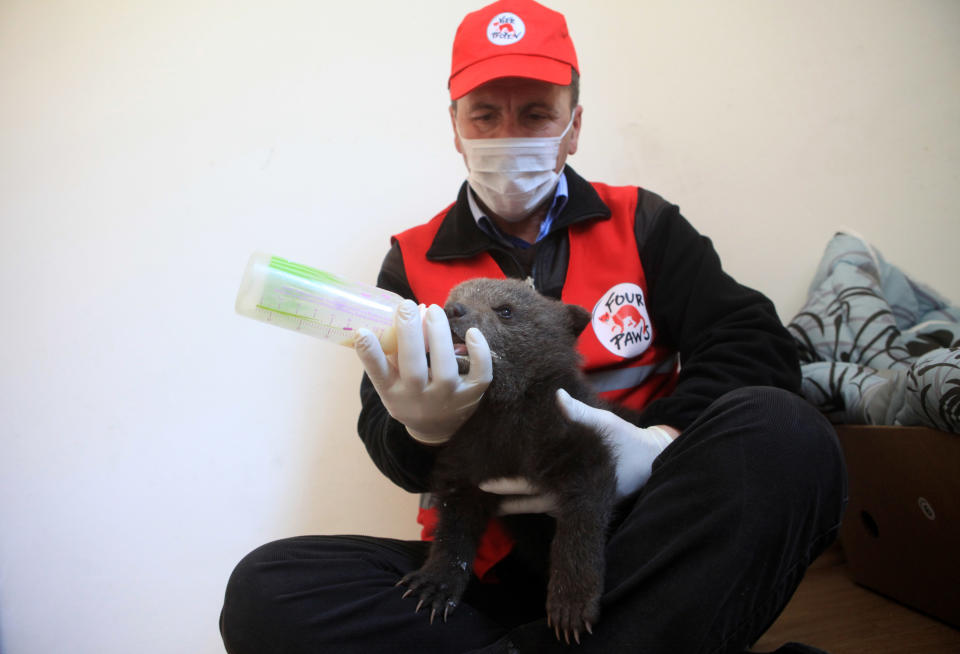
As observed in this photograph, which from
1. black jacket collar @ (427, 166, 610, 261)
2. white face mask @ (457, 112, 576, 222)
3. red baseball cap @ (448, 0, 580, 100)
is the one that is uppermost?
red baseball cap @ (448, 0, 580, 100)

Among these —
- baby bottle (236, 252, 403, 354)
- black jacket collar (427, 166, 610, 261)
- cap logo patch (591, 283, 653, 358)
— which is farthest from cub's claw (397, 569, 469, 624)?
black jacket collar (427, 166, 610, 261)

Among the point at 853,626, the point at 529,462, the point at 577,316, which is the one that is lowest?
the point at 853,626

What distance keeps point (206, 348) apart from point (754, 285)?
7.36 feet

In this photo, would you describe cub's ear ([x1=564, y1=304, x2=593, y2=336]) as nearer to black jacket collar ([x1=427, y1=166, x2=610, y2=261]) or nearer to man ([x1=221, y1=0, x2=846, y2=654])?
man ([x1=221, y1=0, x2=846, y2=654])

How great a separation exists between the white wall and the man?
52 centimetres

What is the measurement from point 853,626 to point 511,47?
6.64 feet

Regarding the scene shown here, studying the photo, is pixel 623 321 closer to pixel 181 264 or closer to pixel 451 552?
pixel 451 552

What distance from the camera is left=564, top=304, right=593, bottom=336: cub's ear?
59.5 inches

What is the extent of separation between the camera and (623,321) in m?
1.77

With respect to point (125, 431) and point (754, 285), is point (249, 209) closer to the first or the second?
point (125, 431)

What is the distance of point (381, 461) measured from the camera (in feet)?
5.55

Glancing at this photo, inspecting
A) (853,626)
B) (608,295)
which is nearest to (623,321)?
(608,295)

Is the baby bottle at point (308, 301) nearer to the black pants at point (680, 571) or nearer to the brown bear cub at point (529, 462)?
the brown bear cub at point (529, 462)

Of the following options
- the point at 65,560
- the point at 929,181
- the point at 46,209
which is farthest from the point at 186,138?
the point at 929,181
